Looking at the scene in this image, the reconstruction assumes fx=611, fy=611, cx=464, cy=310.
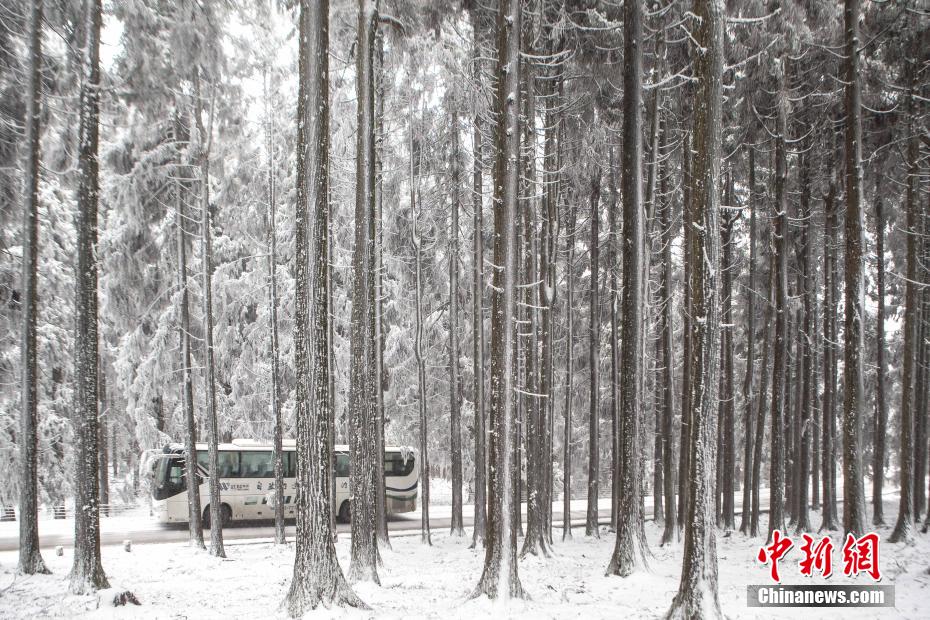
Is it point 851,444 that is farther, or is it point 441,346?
point 441,346

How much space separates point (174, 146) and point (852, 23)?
14.4m

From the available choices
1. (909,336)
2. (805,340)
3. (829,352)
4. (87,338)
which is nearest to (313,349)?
(87,338)

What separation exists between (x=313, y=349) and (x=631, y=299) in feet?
18.6

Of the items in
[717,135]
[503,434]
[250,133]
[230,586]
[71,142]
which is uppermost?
[250,133]

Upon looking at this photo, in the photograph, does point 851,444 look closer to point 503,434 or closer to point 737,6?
point 503,434

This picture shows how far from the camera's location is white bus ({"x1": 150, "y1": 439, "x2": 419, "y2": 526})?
18953 millimetres

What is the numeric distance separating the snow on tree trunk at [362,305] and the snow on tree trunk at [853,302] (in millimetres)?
8744

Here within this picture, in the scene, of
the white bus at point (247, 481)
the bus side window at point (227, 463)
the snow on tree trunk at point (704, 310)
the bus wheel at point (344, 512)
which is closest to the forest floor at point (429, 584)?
the snow on tree trunk at point (704, 310)

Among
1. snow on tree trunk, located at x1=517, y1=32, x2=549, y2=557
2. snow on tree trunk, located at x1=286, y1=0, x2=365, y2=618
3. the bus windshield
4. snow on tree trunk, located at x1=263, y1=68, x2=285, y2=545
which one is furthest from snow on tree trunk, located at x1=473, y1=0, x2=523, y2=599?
the bus windshield

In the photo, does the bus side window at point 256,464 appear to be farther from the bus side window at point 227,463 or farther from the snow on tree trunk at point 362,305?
the snow on tree trunk at point 362,305

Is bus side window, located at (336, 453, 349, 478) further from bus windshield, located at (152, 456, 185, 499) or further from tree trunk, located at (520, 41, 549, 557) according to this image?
tree trunk, located at (520, 41, 549, 557)

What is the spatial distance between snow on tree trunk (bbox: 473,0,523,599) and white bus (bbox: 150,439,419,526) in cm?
1066

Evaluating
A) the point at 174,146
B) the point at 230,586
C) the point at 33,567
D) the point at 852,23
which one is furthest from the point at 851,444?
the point at 174,146

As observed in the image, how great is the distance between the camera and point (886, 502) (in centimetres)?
2470
